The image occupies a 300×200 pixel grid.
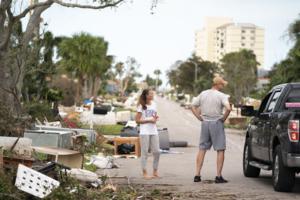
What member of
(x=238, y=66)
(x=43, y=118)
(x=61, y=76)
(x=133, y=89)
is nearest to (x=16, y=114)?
(x=43, y=118)

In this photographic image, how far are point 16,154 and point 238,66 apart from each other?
72.3 m

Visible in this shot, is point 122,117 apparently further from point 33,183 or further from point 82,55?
point 33,183

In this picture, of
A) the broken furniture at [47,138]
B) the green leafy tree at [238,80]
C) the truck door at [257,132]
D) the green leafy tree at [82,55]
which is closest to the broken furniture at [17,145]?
the truck door at [257,132]

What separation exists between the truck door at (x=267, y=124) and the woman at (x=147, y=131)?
2.06m

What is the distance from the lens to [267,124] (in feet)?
40.0

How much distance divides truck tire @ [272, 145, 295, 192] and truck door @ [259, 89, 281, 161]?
642 mm

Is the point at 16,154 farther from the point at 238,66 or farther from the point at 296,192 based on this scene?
the point at 238,66

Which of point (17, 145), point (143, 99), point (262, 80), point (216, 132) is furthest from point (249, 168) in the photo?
point (262, 80)

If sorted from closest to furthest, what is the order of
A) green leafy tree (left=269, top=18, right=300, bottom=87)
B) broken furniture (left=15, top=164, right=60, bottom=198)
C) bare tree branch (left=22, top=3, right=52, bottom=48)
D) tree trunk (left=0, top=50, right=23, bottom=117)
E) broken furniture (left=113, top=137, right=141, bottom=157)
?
1. broken furniture (left=15, top=164, right=60, bottom=198)
2. tree trunk (left=0, top=50, right=23, bottom=117)
3. broken furniture (left=113, top=137, right=141, bottom=157)
4. bare tree branch (left=22, top=3, right=52, bottom=48)
5. green leafy tree (left=269, top=18, right=300, bottom=87)

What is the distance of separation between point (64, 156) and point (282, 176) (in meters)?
4.10

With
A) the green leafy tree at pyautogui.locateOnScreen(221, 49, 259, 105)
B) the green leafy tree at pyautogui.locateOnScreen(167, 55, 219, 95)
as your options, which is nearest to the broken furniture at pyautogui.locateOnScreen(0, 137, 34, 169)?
the green leafy tree at pyautogui.locateOnScreen(221, 49, 259, 105)

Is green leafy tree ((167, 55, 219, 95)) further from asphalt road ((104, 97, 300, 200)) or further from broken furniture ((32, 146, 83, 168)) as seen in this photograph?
broken furniture ((32, 146, 83, 168))

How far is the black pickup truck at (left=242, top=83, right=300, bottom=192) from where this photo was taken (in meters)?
10.8

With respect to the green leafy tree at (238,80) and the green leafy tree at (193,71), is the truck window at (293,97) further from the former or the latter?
the green leafy tree at (193,71)
